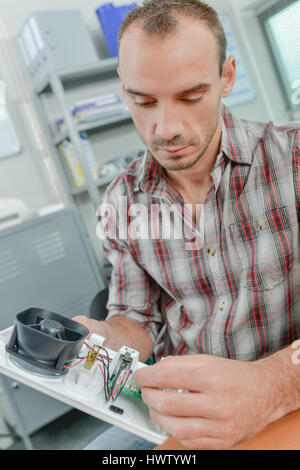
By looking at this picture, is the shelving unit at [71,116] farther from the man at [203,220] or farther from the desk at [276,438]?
the desk at [276,438]

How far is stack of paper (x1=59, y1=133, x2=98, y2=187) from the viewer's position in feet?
6.86

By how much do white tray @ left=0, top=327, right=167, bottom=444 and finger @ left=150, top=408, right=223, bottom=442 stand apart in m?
0.02

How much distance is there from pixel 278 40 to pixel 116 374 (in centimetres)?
155

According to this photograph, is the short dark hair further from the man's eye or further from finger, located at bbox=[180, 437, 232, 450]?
finger, located at bbox=[180, 437, 232, 450]

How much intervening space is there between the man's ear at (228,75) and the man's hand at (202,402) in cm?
58

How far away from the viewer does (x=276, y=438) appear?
18.7 inches

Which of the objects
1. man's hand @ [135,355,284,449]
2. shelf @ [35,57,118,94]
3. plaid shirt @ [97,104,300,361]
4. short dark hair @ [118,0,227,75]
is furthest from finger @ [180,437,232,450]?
shelf @ [35,57,118,94]

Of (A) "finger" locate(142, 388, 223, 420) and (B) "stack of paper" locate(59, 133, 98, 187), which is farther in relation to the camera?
(B) "stack of paper" locate(59, 133, 98, 187)

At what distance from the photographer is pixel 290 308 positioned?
2.66 feet

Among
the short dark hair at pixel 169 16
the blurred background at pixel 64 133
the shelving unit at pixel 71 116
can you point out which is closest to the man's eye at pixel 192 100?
the short dark hair at pixel 169 16

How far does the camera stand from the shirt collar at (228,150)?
83cm

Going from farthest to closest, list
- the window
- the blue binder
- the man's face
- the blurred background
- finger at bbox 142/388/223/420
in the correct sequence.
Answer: the blue binder
the blurred background
the window
the man's face
finger at bbox 142/388/223/420
